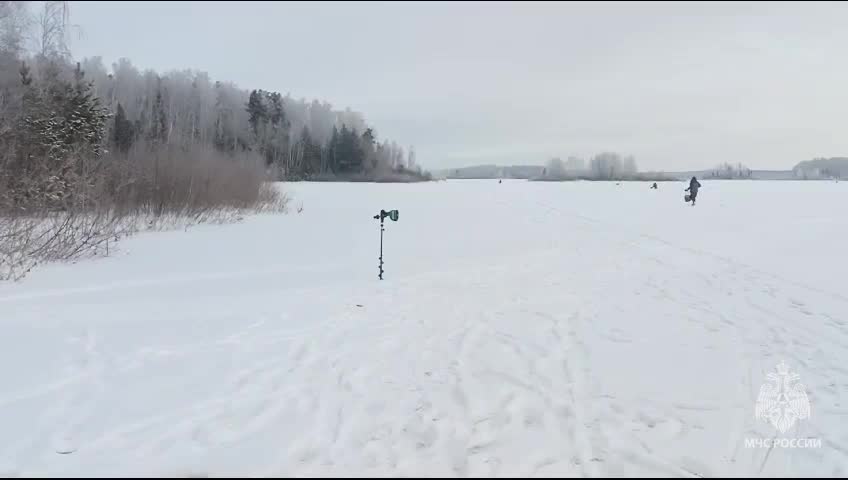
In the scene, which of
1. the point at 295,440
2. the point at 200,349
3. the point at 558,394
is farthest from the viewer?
the point at 200,349

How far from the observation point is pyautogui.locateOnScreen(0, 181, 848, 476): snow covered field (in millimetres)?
2945

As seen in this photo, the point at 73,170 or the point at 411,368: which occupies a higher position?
the point at 73,170

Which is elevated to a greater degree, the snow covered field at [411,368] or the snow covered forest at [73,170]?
the snow covered forest at [73,170]

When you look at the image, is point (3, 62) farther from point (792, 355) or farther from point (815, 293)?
point (815, 293)

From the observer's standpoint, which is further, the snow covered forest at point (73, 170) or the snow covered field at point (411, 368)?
the snow covered forest at point (73, 170)

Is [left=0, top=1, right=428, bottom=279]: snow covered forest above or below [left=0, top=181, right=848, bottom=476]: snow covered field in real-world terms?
above

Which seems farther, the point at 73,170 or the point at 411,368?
the point at 73,170

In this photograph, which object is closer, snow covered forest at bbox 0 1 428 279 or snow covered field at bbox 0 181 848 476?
snow covered field at bbox 0 181 848 476

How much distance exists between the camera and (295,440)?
3.10 metres

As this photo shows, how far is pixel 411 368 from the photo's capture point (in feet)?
14.3

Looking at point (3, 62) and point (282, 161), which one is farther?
point (282, 161)

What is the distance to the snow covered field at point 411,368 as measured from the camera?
2.95 meters

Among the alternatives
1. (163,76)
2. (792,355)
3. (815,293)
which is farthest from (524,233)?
(163,76)

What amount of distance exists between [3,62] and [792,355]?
68.1 feet
